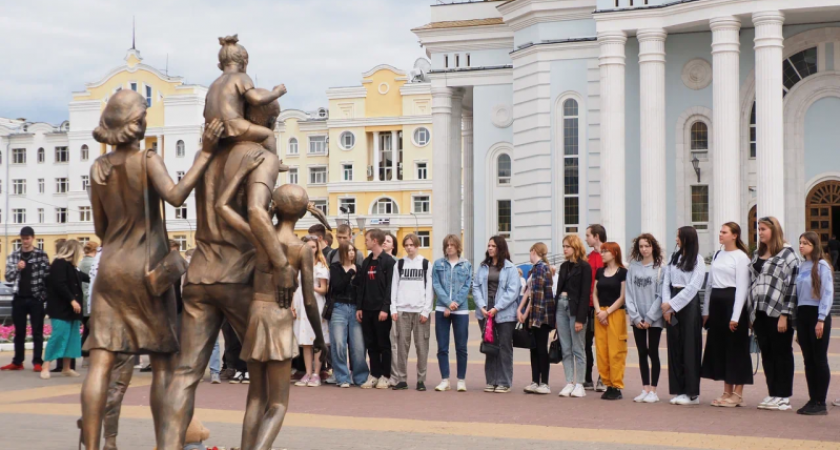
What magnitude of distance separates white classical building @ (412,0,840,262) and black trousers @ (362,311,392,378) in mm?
22164

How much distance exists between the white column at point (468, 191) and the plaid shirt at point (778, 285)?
34.8m

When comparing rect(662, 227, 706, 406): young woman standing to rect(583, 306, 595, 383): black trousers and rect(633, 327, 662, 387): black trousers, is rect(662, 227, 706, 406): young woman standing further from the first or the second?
rect(583, 306, 595, 383): black trousers

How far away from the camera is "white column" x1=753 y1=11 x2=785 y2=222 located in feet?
113

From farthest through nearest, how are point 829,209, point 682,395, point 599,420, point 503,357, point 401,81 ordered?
point 401,81, point 829,209, point 503,357, point 682,395, point 599,420

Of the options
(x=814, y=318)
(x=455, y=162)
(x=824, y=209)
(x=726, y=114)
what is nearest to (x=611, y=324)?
(x=814, y=318)

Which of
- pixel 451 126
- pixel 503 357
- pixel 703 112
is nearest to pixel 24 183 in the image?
pixel 451 126

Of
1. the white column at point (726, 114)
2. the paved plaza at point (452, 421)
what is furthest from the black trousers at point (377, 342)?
the white column at point (726, 114)

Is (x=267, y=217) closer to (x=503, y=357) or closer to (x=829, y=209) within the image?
(x=503, y=357)

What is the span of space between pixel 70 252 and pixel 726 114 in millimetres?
24257

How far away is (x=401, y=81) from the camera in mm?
83188

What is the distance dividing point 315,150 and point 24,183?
25216 mm

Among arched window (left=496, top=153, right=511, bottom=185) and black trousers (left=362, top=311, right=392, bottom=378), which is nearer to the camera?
black trousers (left=362, top=311, right=392, bottom=378)

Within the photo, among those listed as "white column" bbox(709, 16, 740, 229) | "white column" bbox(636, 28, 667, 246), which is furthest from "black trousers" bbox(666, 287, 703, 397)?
"white column" bbox(636, 28, 667, 246)

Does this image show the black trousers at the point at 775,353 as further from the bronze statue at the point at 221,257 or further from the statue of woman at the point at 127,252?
the statue of woman at the point at 127,252
